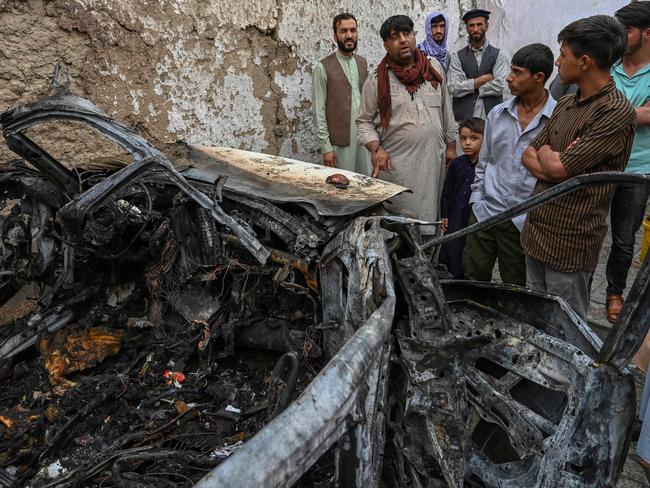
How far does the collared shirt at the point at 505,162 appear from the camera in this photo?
3.24m

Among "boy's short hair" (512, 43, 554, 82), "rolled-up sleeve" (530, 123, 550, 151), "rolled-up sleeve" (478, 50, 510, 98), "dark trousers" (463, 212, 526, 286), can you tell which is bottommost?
"dark trousers" (463, 212, 526, 286)

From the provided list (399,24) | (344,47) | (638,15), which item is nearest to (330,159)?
(344,47)

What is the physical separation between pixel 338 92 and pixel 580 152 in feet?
9.85

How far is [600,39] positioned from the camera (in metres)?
2.57

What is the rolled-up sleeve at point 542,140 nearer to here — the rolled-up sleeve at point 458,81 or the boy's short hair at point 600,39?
the boy's short hair at point 600,39

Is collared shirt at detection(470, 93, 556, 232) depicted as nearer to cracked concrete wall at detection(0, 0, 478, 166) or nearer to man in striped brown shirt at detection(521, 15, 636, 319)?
man in striped brown shirt at detection(521, 15, 636, 319)

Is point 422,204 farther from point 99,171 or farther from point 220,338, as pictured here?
point 99,171

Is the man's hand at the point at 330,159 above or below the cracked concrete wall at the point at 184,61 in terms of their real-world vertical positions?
below

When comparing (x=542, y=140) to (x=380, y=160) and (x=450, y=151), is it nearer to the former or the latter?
(x=380, y=160)

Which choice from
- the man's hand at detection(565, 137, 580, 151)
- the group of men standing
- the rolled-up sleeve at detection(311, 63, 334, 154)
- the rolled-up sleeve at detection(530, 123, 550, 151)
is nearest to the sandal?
the group of men standing

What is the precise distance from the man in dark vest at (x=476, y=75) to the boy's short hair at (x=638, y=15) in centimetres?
188

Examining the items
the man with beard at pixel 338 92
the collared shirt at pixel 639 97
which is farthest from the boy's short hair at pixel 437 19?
the collared shirt at pixel 639 97

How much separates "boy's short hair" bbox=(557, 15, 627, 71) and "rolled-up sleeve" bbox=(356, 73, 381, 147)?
6.28 feet

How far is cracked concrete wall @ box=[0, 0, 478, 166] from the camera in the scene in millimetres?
4168
